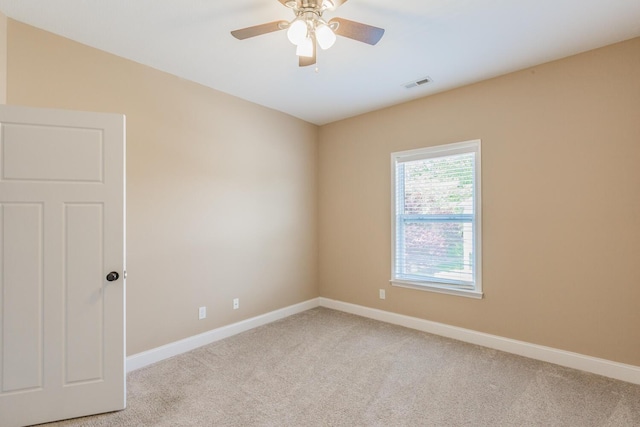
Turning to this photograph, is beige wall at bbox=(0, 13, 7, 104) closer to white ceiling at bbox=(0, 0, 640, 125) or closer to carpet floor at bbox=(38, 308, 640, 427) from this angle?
white ceiling at bbox=(0, 0, 640, 125)

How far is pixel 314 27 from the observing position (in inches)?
75.3

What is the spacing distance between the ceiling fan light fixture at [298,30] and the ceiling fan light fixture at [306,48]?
0.05 metres

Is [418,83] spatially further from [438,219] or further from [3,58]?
[3,58]

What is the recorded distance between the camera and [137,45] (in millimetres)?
2523

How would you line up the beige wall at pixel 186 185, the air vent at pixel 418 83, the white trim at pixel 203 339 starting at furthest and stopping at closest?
the air vent at pixel 418 83
the white trim at pixel 203 339
the beige wall at pixel 186 185

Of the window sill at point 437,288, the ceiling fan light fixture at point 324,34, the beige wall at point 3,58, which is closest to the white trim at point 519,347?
the window sill at point 437,288

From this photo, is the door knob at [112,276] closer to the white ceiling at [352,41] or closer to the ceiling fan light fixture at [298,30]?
the white ceiling at [352,41]

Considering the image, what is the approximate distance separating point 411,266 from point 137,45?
3.53m

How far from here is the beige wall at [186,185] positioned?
2469 millimetres

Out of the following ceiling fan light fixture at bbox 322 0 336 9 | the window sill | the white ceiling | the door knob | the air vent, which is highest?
the white ceiling

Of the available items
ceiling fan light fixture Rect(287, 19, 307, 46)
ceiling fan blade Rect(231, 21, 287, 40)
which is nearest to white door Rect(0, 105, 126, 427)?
ceiling fan blade Rect(231, 21, 287, 40)

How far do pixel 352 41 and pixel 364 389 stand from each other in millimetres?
2756

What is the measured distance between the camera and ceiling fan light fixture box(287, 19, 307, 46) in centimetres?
174

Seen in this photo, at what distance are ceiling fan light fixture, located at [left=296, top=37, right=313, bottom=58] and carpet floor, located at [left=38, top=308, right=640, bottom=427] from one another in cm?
241
